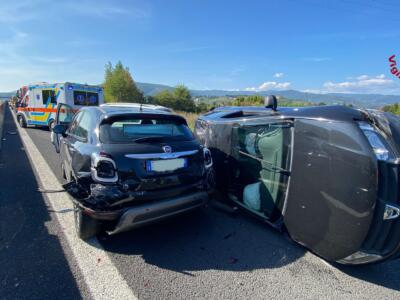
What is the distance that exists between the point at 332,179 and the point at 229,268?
4.43 feet

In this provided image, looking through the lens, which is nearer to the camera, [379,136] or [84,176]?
[379,136]

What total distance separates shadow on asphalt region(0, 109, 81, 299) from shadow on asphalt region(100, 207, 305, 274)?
561mm

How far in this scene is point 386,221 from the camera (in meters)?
1.95

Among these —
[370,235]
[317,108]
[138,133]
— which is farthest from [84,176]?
[370,235]

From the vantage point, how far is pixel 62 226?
3.20 metres

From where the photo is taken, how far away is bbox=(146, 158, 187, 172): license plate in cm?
262

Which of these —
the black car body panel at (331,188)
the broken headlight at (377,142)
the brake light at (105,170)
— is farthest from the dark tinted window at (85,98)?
the broken headlight at (377,142)

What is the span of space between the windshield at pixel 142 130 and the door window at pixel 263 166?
859mm

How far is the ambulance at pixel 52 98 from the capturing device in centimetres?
1205

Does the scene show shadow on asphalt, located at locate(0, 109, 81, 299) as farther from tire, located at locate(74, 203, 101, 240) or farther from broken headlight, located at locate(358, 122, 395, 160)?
broken headlight, located at locate(358, 122, 395, 160)

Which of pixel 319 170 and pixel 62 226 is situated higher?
pixel 319 170

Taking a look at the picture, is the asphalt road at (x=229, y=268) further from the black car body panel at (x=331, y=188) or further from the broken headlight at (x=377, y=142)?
the broken headlight at (x=377, y=142)

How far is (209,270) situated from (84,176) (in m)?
1.69

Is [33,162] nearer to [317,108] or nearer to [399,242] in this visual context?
[317,108]
